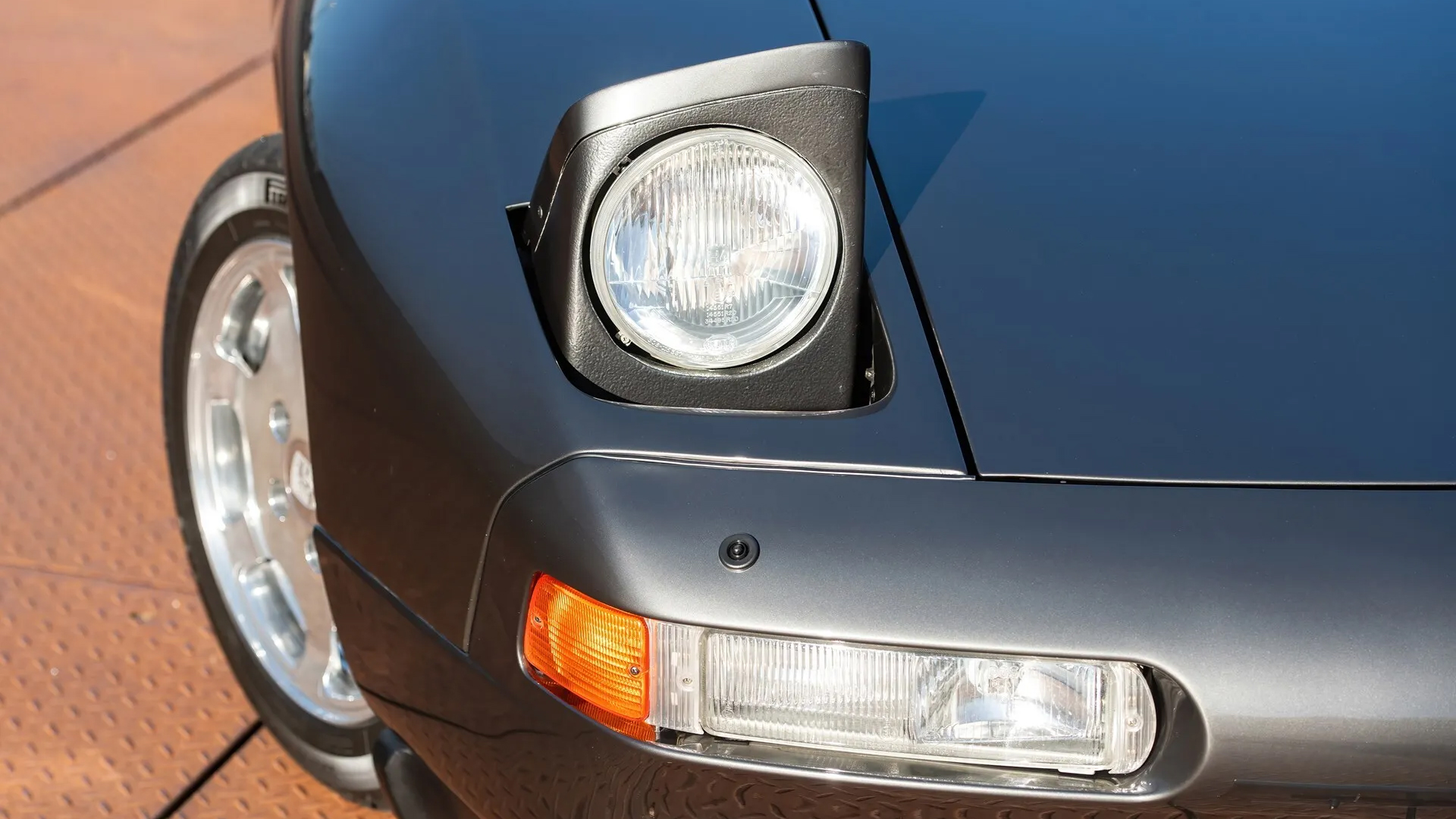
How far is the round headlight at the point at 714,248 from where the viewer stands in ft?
4.10

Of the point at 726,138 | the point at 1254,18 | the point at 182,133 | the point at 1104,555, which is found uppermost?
the point at 1254,18

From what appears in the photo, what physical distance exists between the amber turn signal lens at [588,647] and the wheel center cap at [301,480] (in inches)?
33.3

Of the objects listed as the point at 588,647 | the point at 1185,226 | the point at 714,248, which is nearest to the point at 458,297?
the point at 714,248

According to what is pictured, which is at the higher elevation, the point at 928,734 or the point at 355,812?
the point at 928,734

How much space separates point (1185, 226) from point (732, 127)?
47 cm

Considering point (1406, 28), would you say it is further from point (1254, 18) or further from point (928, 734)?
point (928, 734)

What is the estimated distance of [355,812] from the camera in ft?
7.08

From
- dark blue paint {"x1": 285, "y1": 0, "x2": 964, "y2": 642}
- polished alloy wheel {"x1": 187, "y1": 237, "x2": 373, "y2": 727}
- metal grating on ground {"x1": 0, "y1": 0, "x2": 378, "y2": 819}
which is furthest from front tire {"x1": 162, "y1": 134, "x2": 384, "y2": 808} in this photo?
dark blue paint {"x1": 285, "y1": 0, "x2": 964, "y2": 642}

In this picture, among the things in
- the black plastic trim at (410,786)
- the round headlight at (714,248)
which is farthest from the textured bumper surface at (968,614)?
the black plastic trim at (410,786)

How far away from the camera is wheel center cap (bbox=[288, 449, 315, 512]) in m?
1.99

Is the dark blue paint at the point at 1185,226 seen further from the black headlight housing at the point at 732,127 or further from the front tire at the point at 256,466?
the front tire at the point at 256,466

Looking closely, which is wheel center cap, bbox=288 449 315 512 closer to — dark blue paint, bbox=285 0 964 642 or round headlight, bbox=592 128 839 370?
dark blue paint, bbox=285 0 964 642

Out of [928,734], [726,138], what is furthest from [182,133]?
[928,734]

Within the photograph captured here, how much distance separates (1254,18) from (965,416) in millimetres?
707
